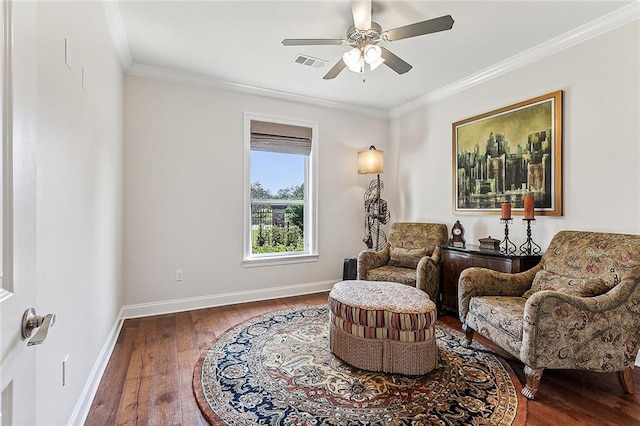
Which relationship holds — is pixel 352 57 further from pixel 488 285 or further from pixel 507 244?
pixel 507 244

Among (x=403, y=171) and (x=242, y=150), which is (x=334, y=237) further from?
(x=242, y=150)

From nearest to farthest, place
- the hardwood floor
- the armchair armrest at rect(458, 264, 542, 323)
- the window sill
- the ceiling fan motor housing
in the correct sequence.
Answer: the hardwood floor → the ceiling fan motor housing → the armchair armrest at rect(458, 264, 542, 323) → the window sill

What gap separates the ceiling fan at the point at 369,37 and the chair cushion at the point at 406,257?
6.56ft

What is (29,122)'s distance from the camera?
0.77 meters

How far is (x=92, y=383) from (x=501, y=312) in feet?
8.93

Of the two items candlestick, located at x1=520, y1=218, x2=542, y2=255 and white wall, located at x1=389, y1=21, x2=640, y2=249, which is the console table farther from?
white wall, located at x1=389, y1=21, x2=640, y2=249

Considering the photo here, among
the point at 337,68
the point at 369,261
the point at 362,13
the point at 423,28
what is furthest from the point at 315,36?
the point at 369,261

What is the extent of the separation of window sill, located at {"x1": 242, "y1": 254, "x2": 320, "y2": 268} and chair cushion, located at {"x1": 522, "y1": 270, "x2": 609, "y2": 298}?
8.24 feet

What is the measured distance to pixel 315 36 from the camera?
8.91ft

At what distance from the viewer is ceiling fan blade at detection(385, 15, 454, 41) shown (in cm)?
193

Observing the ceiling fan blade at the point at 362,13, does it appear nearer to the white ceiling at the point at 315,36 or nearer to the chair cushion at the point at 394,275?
the white ceiling at the point at 315,36

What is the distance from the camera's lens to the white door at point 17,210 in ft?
2.13

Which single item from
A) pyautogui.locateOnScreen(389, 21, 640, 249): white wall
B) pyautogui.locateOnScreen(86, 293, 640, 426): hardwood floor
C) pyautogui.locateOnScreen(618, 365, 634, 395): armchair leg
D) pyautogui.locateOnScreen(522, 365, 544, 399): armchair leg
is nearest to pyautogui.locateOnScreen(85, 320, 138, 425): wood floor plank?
pyautogui.locateOnScreen(86, 293, 640, 426): hardwood floor

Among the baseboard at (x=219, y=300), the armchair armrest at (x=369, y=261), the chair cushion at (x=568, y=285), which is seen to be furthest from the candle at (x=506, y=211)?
the baseboard at (x=219, y=300)
